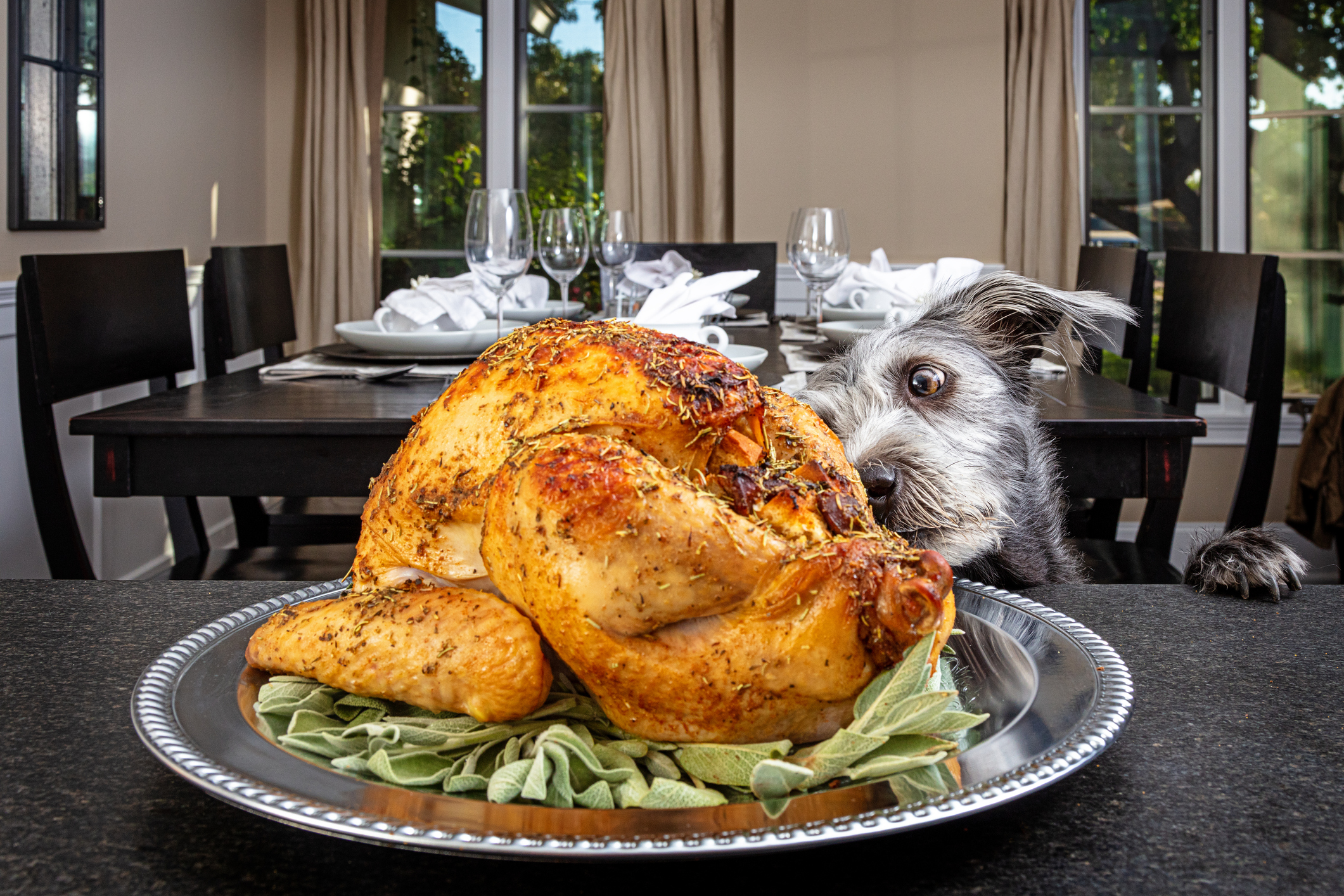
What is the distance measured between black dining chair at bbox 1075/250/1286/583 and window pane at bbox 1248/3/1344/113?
2.68m

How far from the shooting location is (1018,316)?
1332 millimetres

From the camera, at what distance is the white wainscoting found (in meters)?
2.91

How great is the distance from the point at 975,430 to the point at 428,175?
4.34 m

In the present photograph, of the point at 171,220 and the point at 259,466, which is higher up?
the point at 171,220

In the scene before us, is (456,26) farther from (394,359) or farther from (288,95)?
(394,359)

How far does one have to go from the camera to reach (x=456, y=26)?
491 cm

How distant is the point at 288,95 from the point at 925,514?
15.4 feet

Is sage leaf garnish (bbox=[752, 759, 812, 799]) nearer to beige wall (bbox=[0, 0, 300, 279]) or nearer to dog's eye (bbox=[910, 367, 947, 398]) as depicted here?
dog's eye (bbox=[910, 367, 947, 398])

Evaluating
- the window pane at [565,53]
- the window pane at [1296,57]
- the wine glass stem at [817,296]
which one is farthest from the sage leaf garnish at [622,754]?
the window pane at [1296,57]

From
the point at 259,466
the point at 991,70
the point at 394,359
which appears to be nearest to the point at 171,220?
the point at 394,359

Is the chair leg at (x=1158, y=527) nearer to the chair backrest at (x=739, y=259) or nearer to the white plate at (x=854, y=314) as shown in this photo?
the white plate at (x=854, y=314)

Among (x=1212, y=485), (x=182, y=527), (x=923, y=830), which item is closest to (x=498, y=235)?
(x=182, y=527)

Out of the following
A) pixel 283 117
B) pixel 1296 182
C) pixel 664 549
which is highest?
pixel 283 117

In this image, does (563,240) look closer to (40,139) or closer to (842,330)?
(842,330)
